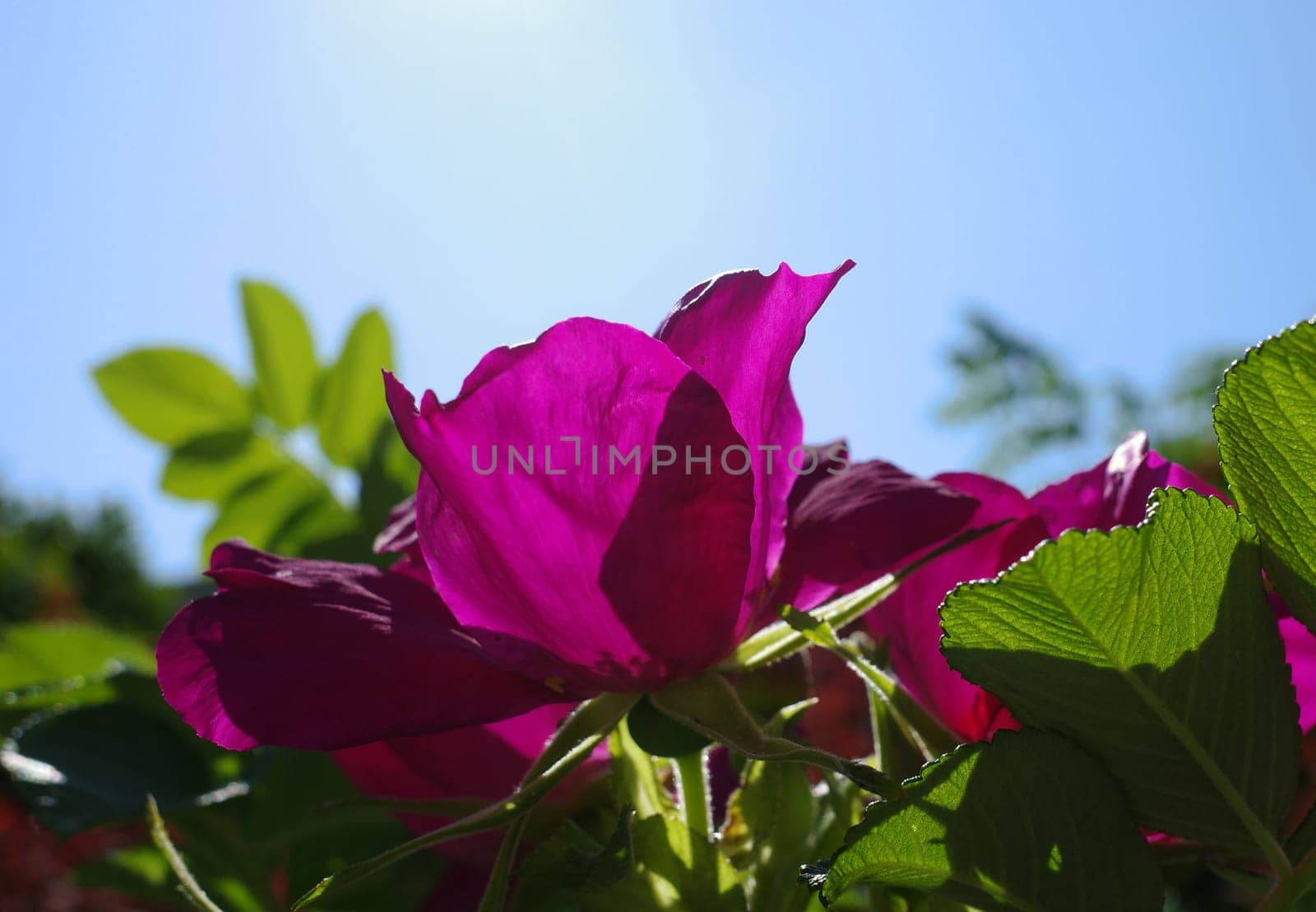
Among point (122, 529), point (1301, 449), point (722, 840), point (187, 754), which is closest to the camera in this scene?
point (1301, 449)

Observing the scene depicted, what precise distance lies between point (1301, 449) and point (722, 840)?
0.75 ft

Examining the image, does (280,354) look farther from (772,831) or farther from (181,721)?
(772,831)

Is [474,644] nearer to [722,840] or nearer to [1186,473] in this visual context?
[722,840]

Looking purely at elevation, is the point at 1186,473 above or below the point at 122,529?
above

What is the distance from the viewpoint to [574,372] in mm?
311

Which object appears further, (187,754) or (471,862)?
(187,754)

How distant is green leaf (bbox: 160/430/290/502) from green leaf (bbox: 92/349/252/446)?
0.01 metres

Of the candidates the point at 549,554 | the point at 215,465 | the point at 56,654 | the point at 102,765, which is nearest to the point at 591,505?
the point at 549,554

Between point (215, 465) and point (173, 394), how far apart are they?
9cm

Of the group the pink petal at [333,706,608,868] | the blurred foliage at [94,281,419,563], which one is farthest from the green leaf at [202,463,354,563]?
the pink petal at [333,706,608,868]

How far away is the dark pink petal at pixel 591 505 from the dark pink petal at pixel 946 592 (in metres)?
0.08

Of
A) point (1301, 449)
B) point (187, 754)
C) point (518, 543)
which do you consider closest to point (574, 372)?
point (518, 543)

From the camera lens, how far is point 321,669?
33cm

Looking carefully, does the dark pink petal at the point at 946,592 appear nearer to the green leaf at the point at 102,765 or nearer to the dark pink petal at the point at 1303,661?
the dark pink petal at the point at 1303,661
